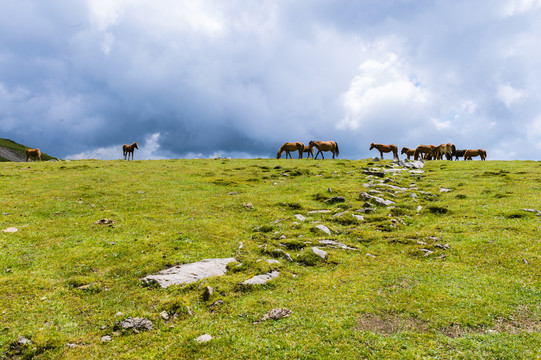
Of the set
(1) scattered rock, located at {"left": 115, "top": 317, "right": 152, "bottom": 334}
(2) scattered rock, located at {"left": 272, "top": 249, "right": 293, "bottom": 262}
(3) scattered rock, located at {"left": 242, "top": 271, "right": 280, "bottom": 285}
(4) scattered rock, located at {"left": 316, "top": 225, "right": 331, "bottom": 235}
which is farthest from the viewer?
(4) scattered rock, located at {"left": 316, "top": 225, "right": 331, "bottom": 235}

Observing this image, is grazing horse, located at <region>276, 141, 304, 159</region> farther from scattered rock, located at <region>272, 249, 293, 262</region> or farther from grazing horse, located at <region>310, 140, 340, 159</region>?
scattered rock, located at <region>272, 249, 293, 262</region>

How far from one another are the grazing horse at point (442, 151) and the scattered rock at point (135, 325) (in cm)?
6396

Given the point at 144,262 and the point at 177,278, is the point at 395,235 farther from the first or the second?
the point at 144,262

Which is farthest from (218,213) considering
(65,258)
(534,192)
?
(534,192)

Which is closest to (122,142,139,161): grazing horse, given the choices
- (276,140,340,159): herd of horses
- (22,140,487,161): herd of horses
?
(22,140,487,161): herd of horses

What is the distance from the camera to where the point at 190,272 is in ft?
44.5

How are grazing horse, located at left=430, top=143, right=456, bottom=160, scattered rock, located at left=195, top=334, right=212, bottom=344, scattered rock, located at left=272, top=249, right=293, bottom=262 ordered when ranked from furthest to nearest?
grazing horse, located at left=430, top=143, right=456, bottom=160 < scattered rock, located at left=272, top=249, right=293, bottom=262 < scattered rock, located at left=195, top=334, right=212, bottom=344

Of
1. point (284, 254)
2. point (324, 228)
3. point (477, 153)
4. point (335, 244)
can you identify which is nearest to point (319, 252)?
point (335, 244)

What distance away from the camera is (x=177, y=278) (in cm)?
Result: 1302

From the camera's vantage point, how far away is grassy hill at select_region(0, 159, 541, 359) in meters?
9.01

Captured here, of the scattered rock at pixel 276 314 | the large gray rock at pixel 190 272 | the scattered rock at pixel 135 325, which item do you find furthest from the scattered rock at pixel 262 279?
the scattered rock at pixel 135 325

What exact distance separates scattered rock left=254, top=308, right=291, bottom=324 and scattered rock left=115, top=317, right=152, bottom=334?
3.89 metres

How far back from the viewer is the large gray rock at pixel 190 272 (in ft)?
42.2

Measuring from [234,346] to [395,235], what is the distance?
13.2 m
